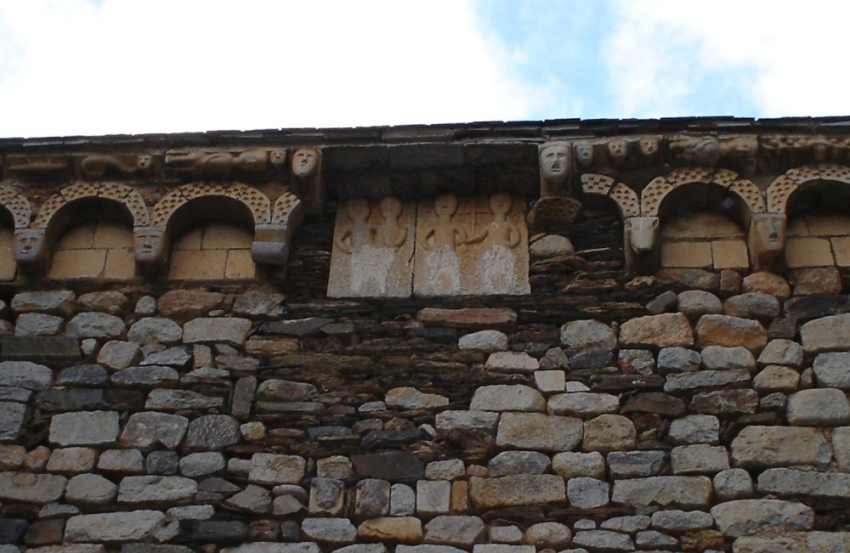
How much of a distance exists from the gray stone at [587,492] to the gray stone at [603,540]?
0.13 meters

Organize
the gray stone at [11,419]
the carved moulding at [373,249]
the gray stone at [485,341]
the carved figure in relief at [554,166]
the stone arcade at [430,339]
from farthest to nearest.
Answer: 1. the carved figure in relief at [554,166]
2. the carved moulding at [373,249]
3. the gray stone at [485,341]
4. the gray stone at [11,419]
5. the stone arcade at [430,339]

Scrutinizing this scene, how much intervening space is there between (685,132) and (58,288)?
10.8 ft

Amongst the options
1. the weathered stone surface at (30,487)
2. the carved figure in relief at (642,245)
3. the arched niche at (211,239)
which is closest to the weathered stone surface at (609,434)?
the carved figure in relief at (642,245)

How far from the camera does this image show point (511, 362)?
618cm

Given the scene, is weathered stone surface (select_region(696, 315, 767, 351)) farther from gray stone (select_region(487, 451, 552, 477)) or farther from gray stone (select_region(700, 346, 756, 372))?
gray stone (select_region(487, 451, 552, 477))

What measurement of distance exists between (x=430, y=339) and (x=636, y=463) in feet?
3.89

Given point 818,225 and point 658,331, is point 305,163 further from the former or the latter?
point 818,225

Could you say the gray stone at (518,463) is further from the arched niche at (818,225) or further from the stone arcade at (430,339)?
the arched niche at (818,225)

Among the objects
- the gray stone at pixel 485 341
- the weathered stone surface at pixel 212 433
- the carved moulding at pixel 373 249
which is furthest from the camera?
the carved moulding at pixel 373 249

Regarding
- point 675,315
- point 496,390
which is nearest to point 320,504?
point 496,390

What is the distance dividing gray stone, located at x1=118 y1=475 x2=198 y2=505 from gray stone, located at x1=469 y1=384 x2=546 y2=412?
1307 millimetres

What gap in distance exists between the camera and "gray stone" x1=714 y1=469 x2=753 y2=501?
18.3ft

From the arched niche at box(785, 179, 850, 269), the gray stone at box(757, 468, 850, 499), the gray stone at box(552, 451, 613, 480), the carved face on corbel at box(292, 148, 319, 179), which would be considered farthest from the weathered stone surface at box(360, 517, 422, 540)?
the arched niche at box(785, 179, 850, 269)

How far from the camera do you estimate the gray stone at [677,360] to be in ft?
19.9
